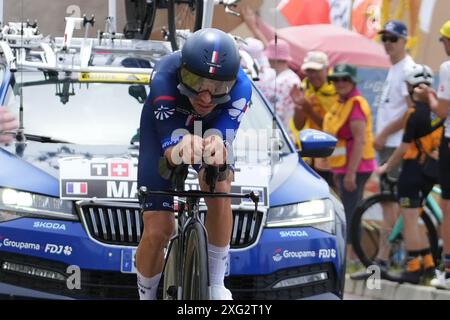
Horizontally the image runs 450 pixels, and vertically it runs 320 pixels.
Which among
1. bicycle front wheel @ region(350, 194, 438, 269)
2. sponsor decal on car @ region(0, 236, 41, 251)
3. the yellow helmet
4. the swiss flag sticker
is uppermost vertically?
the yellow helmet

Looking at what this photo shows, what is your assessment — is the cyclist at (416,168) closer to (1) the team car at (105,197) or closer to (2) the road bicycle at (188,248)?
(1) the team car at (105,197)

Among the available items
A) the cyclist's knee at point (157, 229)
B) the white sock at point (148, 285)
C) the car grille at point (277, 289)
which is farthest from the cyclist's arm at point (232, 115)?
the car grille at point (277, 289)

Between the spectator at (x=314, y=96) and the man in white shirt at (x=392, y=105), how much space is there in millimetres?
862

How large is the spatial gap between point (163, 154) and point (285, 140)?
7.77 feet

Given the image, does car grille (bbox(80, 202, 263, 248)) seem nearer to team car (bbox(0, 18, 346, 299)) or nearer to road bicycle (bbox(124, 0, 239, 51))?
team car (bbox(0, 18, 346, 299))

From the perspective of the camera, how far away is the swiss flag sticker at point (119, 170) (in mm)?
8273

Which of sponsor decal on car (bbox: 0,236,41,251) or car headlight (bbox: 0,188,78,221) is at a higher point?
car headlight (bbox: 0,188,78,221)

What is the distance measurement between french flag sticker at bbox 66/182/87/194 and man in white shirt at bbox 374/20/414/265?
4.53m

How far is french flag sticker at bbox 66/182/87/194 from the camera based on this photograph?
814cm

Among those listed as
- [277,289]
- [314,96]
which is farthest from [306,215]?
[314,96]

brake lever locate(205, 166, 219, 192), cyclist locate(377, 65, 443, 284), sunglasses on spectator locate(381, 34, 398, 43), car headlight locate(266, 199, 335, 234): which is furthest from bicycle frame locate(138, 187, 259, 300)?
sunglasses on spectator locate(381, 34, 398, 43)

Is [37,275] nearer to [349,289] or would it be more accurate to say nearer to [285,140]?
[285,140]

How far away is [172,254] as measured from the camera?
7230 millimetres
